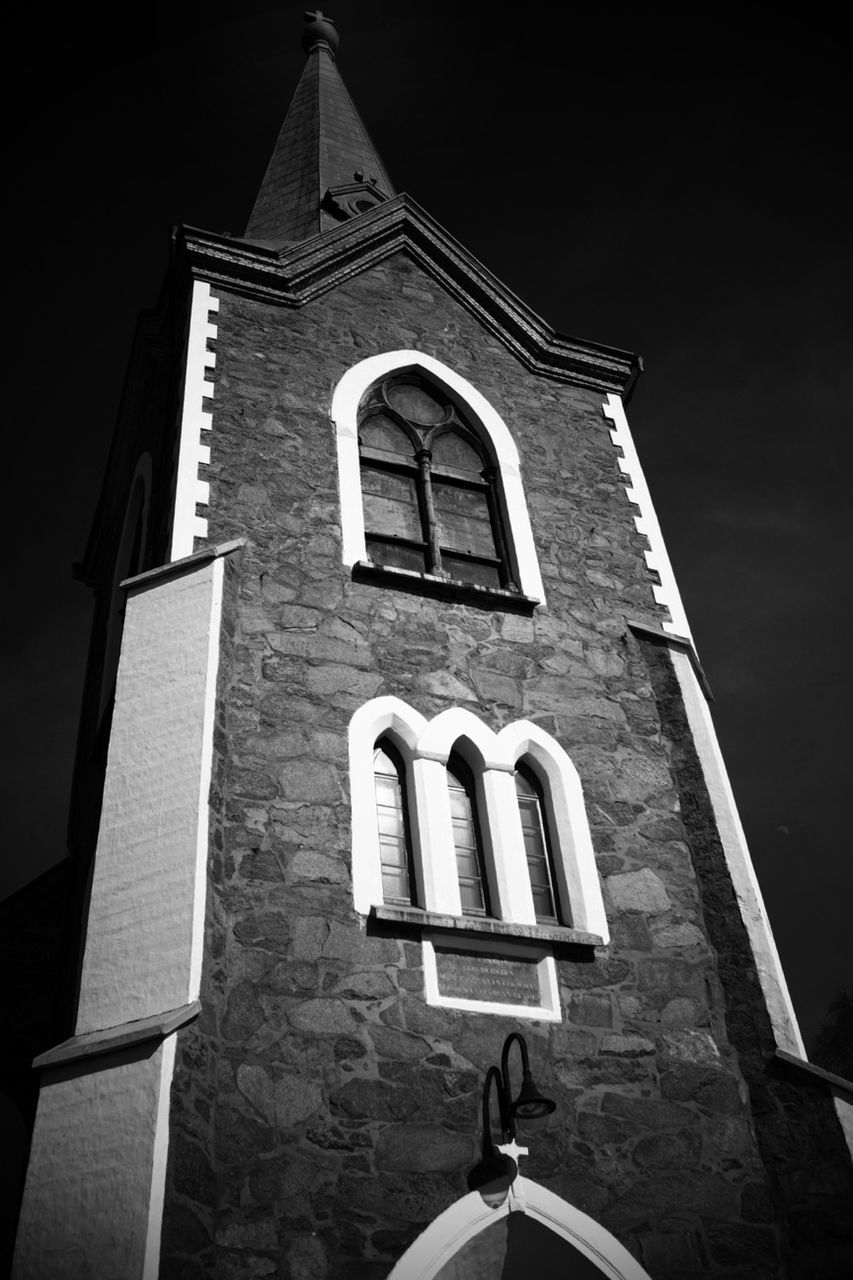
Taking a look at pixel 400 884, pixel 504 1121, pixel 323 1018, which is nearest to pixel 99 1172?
pixel 323 1018

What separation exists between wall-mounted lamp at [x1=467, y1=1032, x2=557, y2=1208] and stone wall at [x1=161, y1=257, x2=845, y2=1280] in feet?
0.30

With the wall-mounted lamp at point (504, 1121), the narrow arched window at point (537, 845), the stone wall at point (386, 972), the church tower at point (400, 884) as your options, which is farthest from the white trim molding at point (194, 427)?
the wall-mounted lamp at point (504, 1121)

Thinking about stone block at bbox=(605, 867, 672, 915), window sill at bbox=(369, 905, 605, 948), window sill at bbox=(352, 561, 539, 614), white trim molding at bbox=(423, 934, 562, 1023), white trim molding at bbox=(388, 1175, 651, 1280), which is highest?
window sill at bbox=(352, 561, 539, 614)

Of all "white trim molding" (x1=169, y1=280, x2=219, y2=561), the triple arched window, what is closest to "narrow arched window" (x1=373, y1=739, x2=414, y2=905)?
→ the triple arched window

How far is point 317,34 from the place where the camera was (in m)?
25.8

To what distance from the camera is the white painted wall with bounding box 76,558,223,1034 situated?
7250mm

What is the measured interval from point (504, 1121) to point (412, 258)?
10.5 meters

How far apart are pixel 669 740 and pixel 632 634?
122 centimetres

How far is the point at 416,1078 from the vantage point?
7.55 metres

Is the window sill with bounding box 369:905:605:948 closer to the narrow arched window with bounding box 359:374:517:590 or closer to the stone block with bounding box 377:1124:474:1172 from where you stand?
the stone block with bounding box 377:1124:474:1172

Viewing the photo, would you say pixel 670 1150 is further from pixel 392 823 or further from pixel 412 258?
pixel 412 258

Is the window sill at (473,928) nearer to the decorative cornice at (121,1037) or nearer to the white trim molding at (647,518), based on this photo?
the decorative cornice at (121,1037)

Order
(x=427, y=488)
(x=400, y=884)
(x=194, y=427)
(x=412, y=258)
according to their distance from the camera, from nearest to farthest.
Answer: (x=400, y=884), (x=194, y=427), (x=427, y=488), (x=412, y=258)

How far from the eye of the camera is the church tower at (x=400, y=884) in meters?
6.88
